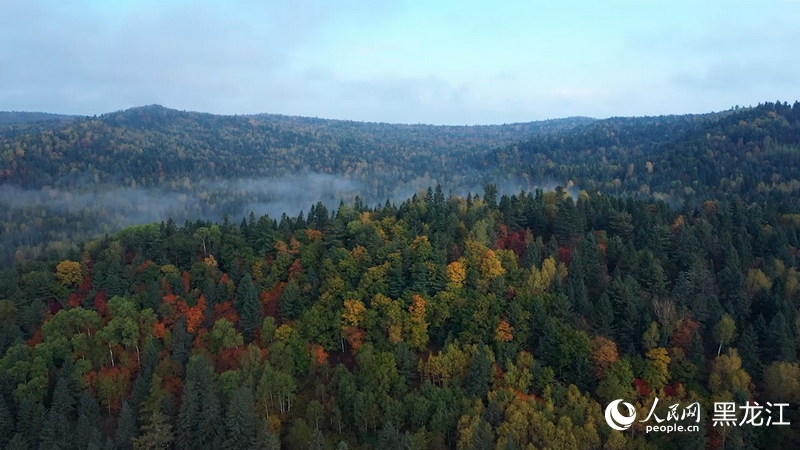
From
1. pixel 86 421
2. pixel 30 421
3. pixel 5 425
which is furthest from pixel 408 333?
pixel 5 425

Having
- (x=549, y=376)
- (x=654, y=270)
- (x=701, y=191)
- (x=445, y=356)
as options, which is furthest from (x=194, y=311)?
(x=701, y=191)

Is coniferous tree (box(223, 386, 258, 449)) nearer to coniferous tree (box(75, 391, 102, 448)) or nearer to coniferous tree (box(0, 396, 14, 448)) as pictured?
coniferous tree (box(75, 391, 102, 448))

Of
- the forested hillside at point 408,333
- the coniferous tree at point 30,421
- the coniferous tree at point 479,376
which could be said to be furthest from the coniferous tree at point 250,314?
the coniferous tree at point 479,376

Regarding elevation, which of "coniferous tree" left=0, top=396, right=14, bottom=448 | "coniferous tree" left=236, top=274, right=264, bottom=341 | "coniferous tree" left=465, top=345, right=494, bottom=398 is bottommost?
"coniferous tree" left=0, top=396, right=14, bottom=448

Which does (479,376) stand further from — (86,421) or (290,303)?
(86,421)

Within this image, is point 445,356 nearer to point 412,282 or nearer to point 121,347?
point 412,282

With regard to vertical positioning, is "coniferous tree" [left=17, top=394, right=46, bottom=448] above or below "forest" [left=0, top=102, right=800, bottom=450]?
below

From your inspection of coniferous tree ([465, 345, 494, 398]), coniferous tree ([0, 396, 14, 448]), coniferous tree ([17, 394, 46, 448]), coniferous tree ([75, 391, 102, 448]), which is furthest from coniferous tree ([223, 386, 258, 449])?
coniferous tree ([0, 396, 14, 448])
